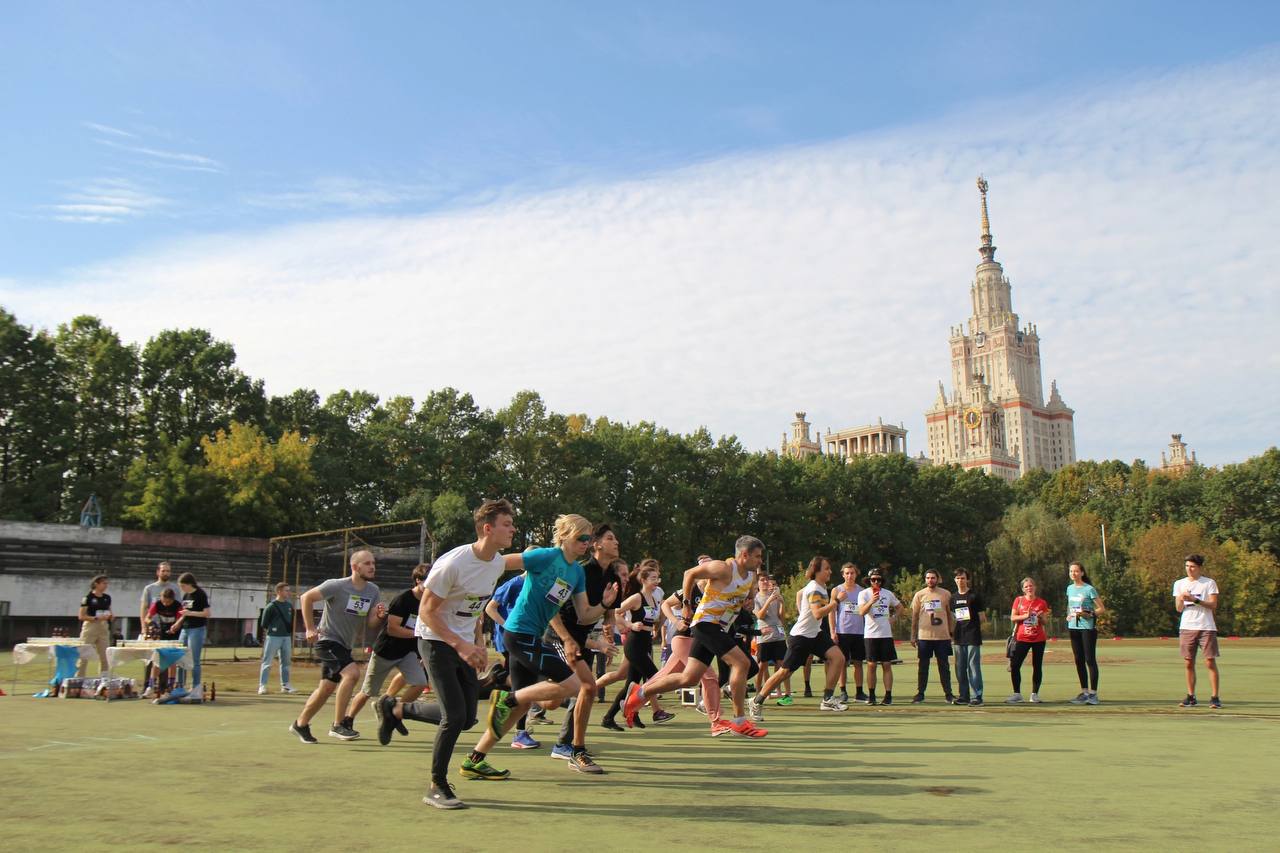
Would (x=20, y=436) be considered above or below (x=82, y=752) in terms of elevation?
above

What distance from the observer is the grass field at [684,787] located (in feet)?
17.7

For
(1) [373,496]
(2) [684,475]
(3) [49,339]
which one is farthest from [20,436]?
(2) [684,475]

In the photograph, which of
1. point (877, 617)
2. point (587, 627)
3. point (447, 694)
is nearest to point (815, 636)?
point (877, 617)

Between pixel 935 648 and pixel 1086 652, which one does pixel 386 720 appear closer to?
pixel 935 648

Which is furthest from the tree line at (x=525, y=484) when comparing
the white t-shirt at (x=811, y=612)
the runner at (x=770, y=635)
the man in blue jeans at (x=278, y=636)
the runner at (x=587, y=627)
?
the runner at (x=587, y=627)

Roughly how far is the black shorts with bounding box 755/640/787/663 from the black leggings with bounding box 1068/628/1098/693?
13.3 ft

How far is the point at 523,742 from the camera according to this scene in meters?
9.44

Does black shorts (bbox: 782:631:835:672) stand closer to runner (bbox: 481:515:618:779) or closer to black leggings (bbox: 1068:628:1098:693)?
black leggings (bbox: 1068:628:1098:693)

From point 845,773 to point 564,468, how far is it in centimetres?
5834

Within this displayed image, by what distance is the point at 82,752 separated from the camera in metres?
8.68

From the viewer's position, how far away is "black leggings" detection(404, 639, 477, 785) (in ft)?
20.7

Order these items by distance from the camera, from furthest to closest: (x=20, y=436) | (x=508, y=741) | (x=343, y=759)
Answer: (x=20, y=436) < (x=508, y=741) < (x=343, y=759)

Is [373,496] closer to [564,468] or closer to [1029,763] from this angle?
[564,468]

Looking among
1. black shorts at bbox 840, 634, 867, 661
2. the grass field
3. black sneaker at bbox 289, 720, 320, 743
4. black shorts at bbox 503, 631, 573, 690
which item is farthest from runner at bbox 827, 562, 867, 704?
black sneaker at bbox 289, 720, 320, 743
